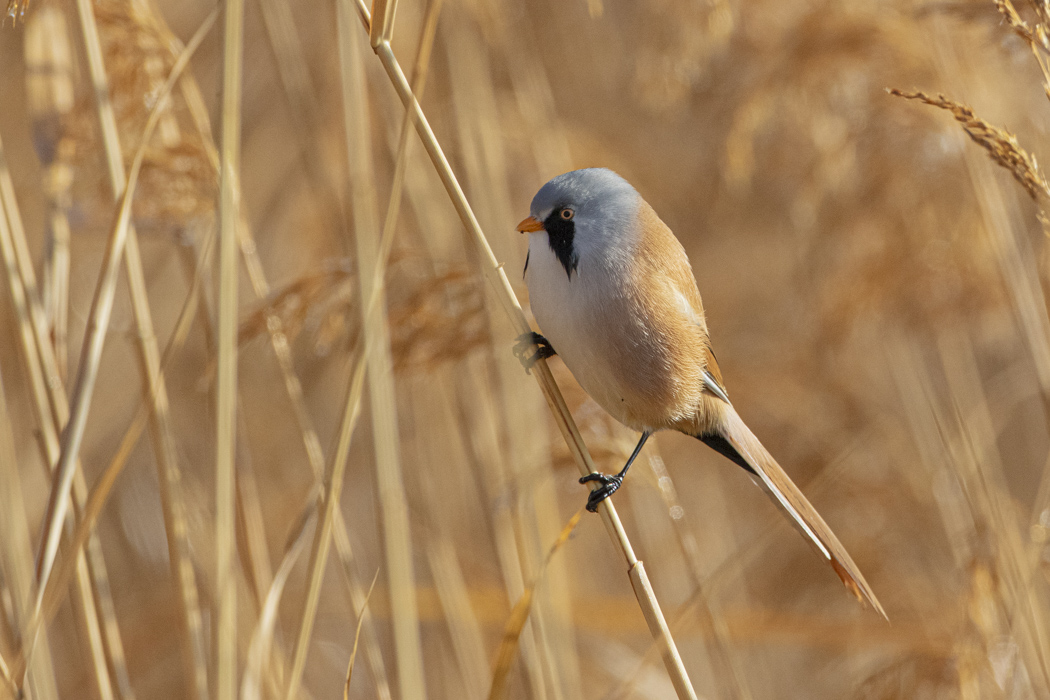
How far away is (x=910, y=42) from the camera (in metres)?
2.40

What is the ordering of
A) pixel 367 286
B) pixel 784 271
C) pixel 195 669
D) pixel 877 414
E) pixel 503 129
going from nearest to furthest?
pixel 367 286
pixel 195 669
pixel 503 129
pixel 877 414
pixel 784 271

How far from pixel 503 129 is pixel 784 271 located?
56.3 inches

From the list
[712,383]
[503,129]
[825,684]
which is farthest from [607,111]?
[825,684]

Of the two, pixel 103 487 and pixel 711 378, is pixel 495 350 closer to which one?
pixel 711 378

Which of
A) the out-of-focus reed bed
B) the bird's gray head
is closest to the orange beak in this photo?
the bird's gray head

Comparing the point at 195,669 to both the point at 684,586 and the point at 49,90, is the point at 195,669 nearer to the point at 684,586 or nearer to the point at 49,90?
the point at 49,90

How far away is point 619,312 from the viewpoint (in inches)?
65.7

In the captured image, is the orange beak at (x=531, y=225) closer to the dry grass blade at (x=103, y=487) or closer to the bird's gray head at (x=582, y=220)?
the bird's gray head at (x=582, y=220)

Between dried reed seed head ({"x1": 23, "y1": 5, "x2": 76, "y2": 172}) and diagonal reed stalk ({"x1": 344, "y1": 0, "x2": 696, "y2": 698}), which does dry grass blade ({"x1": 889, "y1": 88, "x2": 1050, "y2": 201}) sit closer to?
diagonal reed stalk ({"x1": 344, "y1": 0, "x2": 696, "y2": 698})

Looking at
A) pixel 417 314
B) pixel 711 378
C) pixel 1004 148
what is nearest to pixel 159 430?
pixel 417 314

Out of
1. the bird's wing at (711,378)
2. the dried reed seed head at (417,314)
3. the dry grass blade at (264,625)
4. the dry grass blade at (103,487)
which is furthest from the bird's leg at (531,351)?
the dry grass blade at (103,487)

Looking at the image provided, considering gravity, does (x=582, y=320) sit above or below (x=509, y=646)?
above

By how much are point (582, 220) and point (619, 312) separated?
0.69 feet

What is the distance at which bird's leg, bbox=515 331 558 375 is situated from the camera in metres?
1.73
